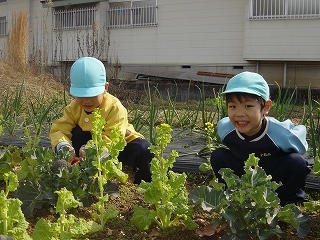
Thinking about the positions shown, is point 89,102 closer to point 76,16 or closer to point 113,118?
point 113,118

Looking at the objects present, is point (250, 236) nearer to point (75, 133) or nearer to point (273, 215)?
point (273, 215)

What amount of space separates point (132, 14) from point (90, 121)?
37.2ft

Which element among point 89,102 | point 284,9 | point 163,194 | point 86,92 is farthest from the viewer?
point 284,9

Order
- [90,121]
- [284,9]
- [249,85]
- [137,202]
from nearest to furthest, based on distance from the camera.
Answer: [249,85], [137,202], [90,121], [284,9]

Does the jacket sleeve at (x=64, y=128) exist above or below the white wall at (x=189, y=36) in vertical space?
below

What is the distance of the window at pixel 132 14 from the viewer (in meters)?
13.6

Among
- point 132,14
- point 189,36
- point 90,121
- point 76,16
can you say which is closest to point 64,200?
point 90,121

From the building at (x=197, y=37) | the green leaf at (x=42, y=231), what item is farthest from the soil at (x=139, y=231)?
the building at (x=197, y=37)

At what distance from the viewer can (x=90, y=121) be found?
3.00 metres

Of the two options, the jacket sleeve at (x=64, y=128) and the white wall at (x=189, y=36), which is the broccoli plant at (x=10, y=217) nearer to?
the jacket sleeve at (x=64, y=128)

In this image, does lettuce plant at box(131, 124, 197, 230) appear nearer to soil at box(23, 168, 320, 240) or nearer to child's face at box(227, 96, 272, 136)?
soil at box(23, 168, 320, 240)

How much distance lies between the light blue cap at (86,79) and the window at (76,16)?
12121 millimetres

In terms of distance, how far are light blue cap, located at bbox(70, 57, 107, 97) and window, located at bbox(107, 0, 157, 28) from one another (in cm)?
1085

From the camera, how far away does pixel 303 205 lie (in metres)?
2.42
